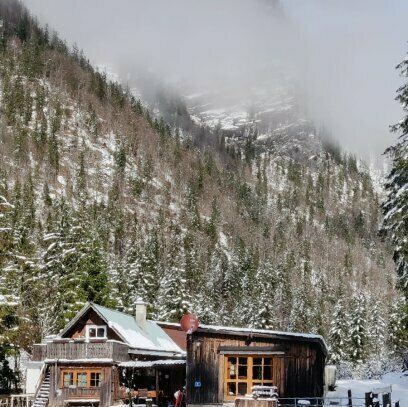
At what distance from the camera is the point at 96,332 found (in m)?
40.8

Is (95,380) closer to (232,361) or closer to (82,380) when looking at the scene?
(82,380)

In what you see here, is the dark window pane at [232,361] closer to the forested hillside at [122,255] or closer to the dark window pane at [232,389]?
the dark window pane at [232,389]

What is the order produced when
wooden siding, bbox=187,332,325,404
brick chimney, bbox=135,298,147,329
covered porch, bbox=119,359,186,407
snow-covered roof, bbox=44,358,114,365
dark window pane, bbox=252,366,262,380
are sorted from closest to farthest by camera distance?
wooden siding, bbox=187,332,325,404 < dark window pane, bbox=252,366,262,380 < covered porch, bbox=119,359,186,407 < snow-covered roof, bbox=44,358,114,365 < brick chimney, bbox=135,298,147,329

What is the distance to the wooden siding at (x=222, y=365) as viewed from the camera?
96.2 feet

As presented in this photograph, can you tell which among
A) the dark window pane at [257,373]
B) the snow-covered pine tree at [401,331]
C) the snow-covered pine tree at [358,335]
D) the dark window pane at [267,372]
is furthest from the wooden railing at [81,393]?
the snow-covered pine tree at [358,335]

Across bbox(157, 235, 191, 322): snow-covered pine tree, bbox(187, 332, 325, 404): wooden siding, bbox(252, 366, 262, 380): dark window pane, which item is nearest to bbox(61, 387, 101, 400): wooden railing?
bbox(187, 332, 325, 404): wooden siding

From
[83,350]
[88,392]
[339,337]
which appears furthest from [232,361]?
[339,337]

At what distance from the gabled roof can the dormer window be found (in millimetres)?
743

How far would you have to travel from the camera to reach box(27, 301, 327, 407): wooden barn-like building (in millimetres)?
29641

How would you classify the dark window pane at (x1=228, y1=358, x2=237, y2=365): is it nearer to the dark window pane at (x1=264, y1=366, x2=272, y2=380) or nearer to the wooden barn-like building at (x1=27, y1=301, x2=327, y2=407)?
the wooden barn-like building at (x1=27, y1=301, x2=327, y2=407)

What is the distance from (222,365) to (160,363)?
7929 millimetres

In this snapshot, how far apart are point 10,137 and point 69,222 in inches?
4638

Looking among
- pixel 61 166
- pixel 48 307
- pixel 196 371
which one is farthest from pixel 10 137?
pixel 196 371

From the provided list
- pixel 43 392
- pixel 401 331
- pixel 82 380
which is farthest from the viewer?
pixel 82 380
